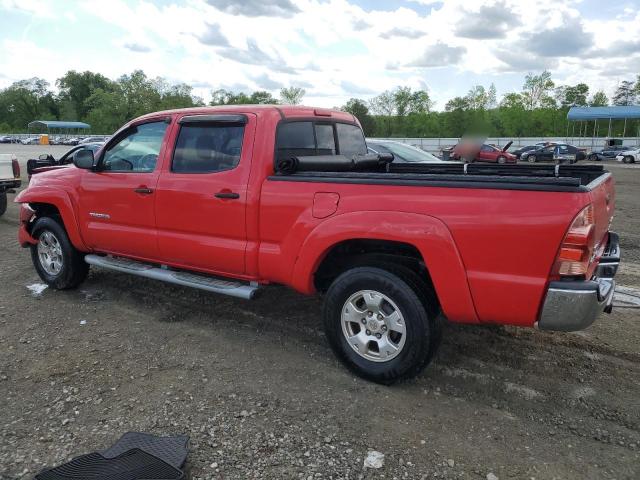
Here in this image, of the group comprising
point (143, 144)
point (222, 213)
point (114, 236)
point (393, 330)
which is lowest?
point (393, 330)

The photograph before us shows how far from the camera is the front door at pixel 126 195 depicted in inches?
185

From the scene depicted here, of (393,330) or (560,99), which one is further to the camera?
(560,99)

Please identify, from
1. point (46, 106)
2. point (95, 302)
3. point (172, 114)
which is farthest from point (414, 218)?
point (46, 106)

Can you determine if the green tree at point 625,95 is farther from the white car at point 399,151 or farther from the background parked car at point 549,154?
the white car at point 399,151

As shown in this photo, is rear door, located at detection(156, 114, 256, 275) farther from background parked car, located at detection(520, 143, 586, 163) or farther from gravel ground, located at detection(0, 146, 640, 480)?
background parked car, located at detection(520, 143, 586, 163)

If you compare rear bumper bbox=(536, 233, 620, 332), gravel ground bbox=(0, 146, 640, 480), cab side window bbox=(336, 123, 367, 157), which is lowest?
gravel ground bbox=(0, 146, 640, 480)

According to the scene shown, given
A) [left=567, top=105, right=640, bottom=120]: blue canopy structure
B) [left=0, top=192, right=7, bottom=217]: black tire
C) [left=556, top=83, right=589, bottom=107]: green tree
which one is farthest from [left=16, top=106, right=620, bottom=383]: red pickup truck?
[left=556, top=83, right=589, bottom=107]: green tree

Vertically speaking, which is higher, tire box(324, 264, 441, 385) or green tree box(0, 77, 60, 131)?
green tree box(0, 77, 60, 131)

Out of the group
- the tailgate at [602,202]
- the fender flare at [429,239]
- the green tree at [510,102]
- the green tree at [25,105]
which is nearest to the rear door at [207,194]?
the fender flare at [429,239]

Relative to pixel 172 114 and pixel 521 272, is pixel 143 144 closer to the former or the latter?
pixel 172 114

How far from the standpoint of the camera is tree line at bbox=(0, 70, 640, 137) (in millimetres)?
8779

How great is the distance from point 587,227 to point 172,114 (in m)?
3.56

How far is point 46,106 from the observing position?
11975cm

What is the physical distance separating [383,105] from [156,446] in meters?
74.2
